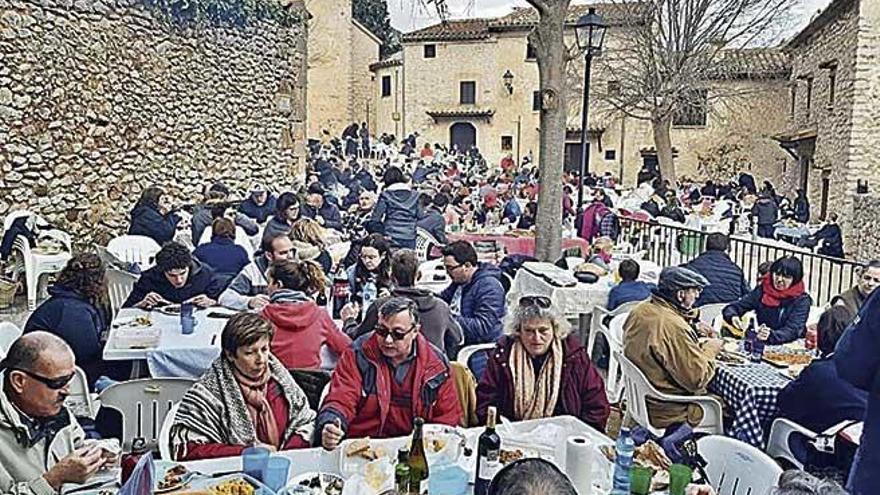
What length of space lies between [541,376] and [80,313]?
2.61 metres

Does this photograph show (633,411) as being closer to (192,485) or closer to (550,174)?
(192,485)

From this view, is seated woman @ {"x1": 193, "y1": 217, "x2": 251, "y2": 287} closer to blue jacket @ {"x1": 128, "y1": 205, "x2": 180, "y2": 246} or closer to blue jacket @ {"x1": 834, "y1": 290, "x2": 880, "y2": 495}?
blue jacket @ {"x1": 128, "y1": 205, "x2": 180, "y2": 246}

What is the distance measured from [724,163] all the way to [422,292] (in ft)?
101

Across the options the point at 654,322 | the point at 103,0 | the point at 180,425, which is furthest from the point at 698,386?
the point at 103,0

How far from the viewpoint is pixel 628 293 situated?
6938mm

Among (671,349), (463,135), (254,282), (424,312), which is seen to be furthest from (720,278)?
(463,135)

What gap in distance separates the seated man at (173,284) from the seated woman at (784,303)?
13.1ft

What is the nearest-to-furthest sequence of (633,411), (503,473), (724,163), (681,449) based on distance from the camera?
(503,473) → (681,449) → (633,411) → (724,163)

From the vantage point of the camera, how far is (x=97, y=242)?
1159 cm

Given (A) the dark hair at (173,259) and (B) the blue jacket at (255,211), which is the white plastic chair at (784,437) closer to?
(A) the dark hair at (173,259)

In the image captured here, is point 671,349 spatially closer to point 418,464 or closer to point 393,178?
point 418,464

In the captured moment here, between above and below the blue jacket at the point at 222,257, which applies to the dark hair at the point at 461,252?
above

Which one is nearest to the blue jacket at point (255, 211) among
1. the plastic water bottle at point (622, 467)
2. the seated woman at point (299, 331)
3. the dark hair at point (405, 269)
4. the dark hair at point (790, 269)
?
the dark hair at point (405, 269)

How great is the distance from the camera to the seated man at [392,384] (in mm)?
3740
